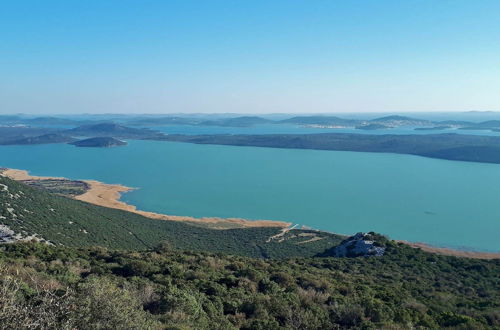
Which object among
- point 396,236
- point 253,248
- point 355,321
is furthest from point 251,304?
point 396,236

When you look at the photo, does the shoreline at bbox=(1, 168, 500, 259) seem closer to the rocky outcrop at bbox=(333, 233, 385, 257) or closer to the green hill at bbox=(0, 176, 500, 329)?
the rocky outcrop at bbox=(333, 233, 385, 257)

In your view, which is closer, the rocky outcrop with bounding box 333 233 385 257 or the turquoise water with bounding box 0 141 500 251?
the rocky outcrop with bounding box 333 233 385 257

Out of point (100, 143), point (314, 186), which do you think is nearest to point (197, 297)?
point (314, 186)

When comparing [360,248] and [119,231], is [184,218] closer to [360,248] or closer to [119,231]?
[119,231]

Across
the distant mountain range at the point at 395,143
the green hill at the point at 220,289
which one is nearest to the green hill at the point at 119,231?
the green hill at the point at 220,289

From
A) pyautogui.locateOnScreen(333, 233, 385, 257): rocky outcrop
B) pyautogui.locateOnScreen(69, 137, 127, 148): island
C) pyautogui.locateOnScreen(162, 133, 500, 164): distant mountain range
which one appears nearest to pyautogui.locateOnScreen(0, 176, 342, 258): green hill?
pyautogui.locateOnScreen(333, 233, 385, 257): rocky outcrop

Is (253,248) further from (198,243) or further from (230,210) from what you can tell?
(230,210)
